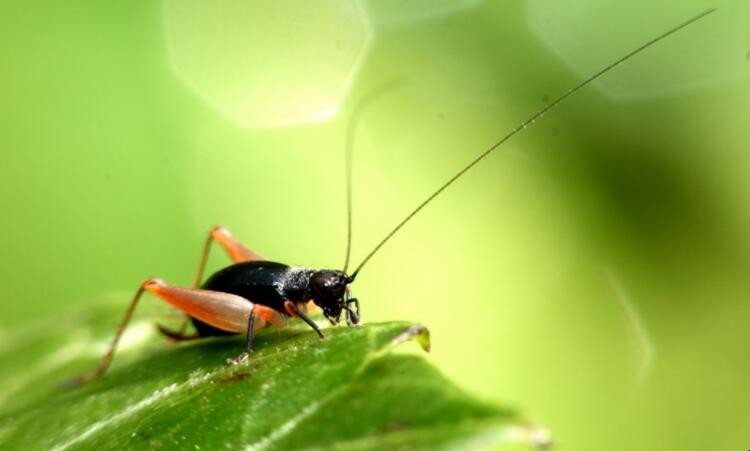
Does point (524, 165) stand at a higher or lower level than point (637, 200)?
higher

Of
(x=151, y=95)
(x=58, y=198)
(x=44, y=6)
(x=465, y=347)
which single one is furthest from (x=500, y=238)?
(x=44, y=6)

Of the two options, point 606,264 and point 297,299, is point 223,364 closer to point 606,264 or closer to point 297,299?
point 297,299

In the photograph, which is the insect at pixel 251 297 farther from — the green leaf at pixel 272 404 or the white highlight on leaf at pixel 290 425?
the white highlight on leaf at pixel 290 425

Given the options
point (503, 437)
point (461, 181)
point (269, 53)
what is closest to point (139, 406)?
point (503, 437)

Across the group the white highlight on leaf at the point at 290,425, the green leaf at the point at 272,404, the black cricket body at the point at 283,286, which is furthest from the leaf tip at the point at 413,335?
the black cricket body at the point at 283,286

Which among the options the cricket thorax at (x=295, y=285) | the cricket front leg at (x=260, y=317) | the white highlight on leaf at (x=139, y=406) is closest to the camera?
the white highlight on leaf at (x=139, y=406)

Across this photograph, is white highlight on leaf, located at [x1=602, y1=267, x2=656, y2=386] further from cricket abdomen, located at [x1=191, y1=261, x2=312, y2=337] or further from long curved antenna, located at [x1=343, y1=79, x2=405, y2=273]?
cricket abdomen, located at [x1=191, y1=261, x2=312, y2=337]

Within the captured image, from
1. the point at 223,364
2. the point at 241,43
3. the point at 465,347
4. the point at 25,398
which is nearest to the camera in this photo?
the point at 223,364
